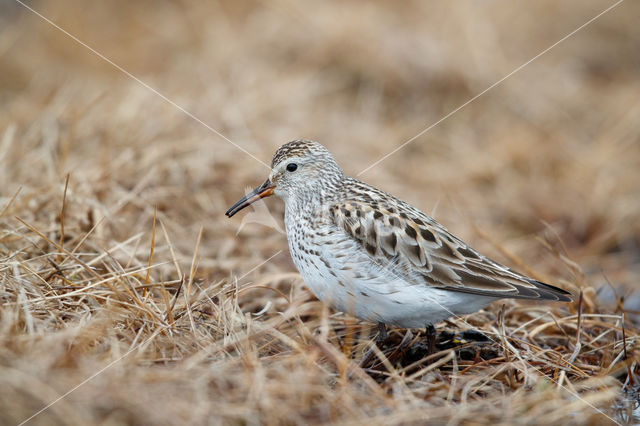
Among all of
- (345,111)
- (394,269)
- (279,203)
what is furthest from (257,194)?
(345,111)

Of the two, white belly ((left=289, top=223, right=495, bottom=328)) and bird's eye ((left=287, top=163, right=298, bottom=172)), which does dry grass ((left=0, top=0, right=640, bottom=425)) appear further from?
bird's eye ((left=287, top=163, right=298, bottom=172))

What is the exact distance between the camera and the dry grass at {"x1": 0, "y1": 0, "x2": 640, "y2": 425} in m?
3.52

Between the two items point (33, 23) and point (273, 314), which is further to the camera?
point (33, 23)

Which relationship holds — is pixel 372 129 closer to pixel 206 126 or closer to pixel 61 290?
pixel 206 126

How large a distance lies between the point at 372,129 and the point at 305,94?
1082 mm

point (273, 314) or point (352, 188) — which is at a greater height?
point (352, 188)

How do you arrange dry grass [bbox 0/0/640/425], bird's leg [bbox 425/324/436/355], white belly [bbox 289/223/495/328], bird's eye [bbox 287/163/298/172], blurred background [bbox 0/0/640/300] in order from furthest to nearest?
blurred background [bbox 0/0/640/300], bird's eye [bbox 287/163/298/172], bird's leg [bbox 425/324/436/355], white belly [bbox 289/223/495/328], dry grass [bbox 0/0/640/425]

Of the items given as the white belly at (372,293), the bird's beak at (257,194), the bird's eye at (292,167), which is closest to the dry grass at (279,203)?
the white belly at (372,293)

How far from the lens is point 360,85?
10.6m

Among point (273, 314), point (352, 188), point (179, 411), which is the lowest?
point (273, 314)

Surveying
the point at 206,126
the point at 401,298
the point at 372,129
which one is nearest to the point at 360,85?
the point at 372,129

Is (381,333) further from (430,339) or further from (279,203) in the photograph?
(279,203)

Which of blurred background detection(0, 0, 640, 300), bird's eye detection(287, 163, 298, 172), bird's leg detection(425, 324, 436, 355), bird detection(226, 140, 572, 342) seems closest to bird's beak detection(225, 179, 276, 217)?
bird's eye detection(287, 163, 298, 172)

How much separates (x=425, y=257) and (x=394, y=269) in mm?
220
